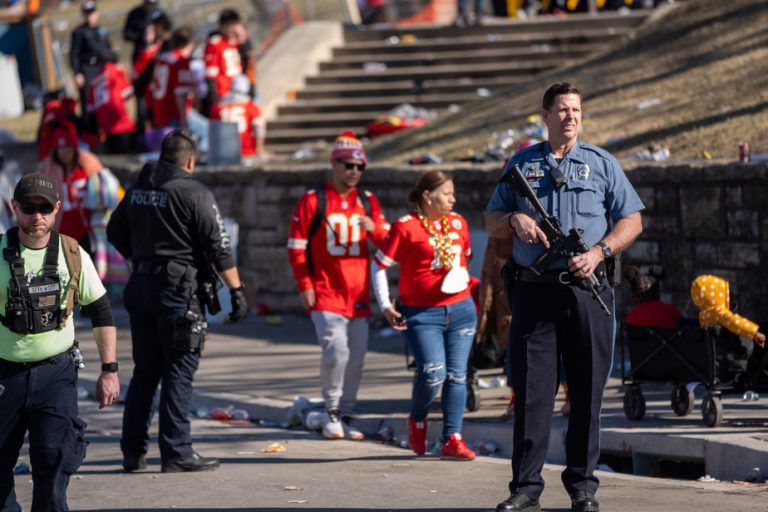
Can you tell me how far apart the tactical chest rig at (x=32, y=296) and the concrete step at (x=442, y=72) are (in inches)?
533

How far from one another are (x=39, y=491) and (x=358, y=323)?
383 cm

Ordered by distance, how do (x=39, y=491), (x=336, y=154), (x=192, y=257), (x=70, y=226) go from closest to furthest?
(x=39, y=491)
(x=192, y=257)
(x=336, y=154)
(x=70, y=226)

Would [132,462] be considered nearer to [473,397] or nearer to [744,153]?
[473,397]

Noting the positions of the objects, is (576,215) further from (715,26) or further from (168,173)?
(715,26)

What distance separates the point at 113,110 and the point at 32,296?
13.6 metres

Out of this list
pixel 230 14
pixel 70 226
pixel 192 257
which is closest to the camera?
pixel 192 257

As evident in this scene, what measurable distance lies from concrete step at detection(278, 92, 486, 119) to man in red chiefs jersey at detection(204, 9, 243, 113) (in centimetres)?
200

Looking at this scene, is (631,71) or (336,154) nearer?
(336,154)

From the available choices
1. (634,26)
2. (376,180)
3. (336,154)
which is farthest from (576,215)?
(634,26)

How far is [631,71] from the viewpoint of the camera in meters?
17.7

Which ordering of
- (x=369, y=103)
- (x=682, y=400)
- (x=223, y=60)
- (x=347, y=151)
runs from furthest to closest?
(x=369, y=103) < (x=223, y=60) < (x=347, y=151) < (x=682, y=400)

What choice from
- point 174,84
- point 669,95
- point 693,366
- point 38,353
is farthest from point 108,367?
point 174,84

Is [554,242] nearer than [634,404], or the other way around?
[554,242]

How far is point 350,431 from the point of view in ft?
34.4
